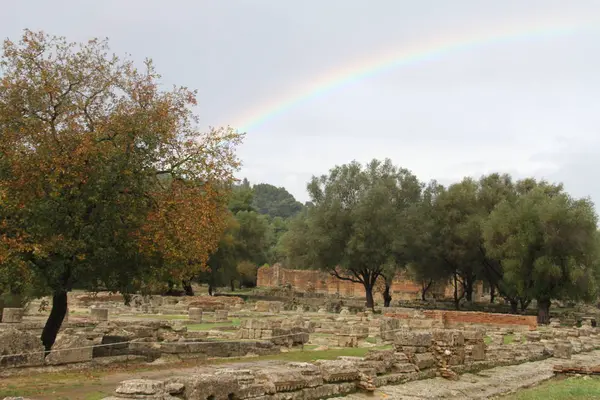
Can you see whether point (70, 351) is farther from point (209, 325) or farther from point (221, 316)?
point (221, 316)

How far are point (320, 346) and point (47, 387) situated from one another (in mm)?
11806

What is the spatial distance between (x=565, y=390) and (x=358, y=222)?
32362mm

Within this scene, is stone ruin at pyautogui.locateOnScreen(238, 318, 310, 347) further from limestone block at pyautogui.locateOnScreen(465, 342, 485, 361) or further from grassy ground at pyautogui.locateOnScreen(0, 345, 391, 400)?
limestone block at pyautogui.locateOnScreen(465, 342, 485, 361)

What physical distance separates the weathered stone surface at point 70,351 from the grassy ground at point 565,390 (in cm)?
910

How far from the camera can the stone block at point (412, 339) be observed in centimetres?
1397

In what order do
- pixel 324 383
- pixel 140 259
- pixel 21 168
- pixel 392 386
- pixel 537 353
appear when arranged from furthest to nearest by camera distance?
pixel 537 353 < pixel 140 259 < pixel 21 168 < pixel 392 386 < pixel 324 383

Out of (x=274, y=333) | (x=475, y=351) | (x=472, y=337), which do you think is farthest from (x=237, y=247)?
(x=475, y=351)

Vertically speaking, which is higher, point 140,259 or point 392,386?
point 140,259

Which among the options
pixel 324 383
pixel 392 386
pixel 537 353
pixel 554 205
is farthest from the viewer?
pixel 554 205

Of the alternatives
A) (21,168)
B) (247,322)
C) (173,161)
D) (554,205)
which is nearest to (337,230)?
(554,205)

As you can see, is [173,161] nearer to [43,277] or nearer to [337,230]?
[43,277]

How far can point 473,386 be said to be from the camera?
1315 cm

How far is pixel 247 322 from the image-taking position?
73.0 feet

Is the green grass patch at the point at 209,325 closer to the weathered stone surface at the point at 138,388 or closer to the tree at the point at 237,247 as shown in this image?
the weathered stone surface at the point at 138,388
